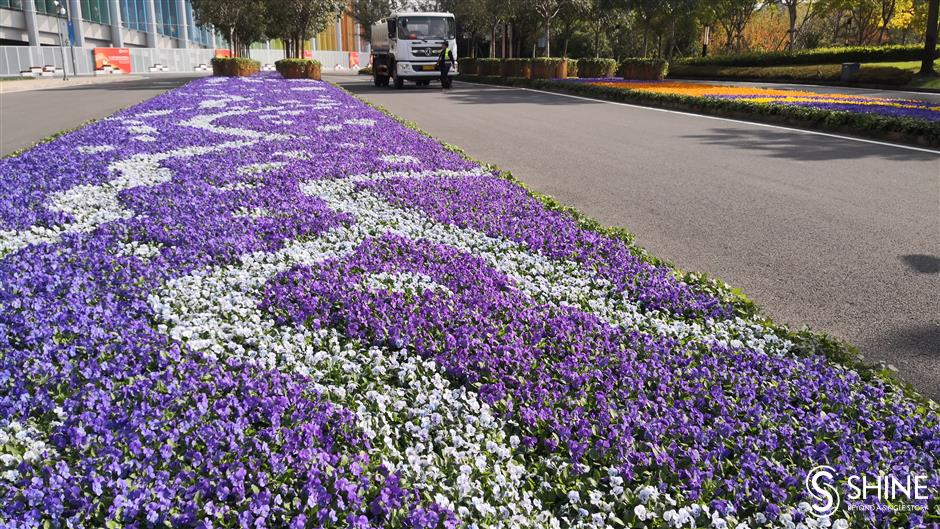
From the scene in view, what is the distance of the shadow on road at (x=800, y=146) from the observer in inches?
419

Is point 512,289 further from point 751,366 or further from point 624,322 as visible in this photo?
point 751,366

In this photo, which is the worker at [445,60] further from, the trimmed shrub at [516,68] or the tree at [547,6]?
the tree at [547,6]

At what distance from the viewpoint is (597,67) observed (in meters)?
36.7

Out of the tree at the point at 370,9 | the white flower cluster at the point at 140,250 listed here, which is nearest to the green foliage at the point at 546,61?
the white flower cluster at the point at 140,250

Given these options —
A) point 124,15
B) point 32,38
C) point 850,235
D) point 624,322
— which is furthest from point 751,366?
point 124,15

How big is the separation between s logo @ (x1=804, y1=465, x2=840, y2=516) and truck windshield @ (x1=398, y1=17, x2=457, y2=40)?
28.4 metres

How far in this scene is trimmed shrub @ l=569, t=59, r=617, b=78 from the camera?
3650 cm

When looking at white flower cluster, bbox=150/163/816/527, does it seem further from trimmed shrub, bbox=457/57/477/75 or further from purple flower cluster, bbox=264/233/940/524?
trimmed shrub, bbox=457/57/477/75

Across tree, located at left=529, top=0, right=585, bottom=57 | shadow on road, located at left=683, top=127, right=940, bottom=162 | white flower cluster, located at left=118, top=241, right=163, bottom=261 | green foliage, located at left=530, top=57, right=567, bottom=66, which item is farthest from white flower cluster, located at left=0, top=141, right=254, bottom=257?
Result: tree, located at left=529, top=0, right=585, bottom=57

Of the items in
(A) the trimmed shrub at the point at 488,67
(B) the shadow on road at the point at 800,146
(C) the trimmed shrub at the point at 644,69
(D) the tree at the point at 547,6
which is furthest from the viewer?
(A) the trimmed shrub at the point at 488,67

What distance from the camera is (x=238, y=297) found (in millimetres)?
4121

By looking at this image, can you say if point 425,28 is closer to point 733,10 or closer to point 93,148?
point 93,148

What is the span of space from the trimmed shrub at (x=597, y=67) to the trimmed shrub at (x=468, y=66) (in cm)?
964

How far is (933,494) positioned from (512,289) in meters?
2.41
